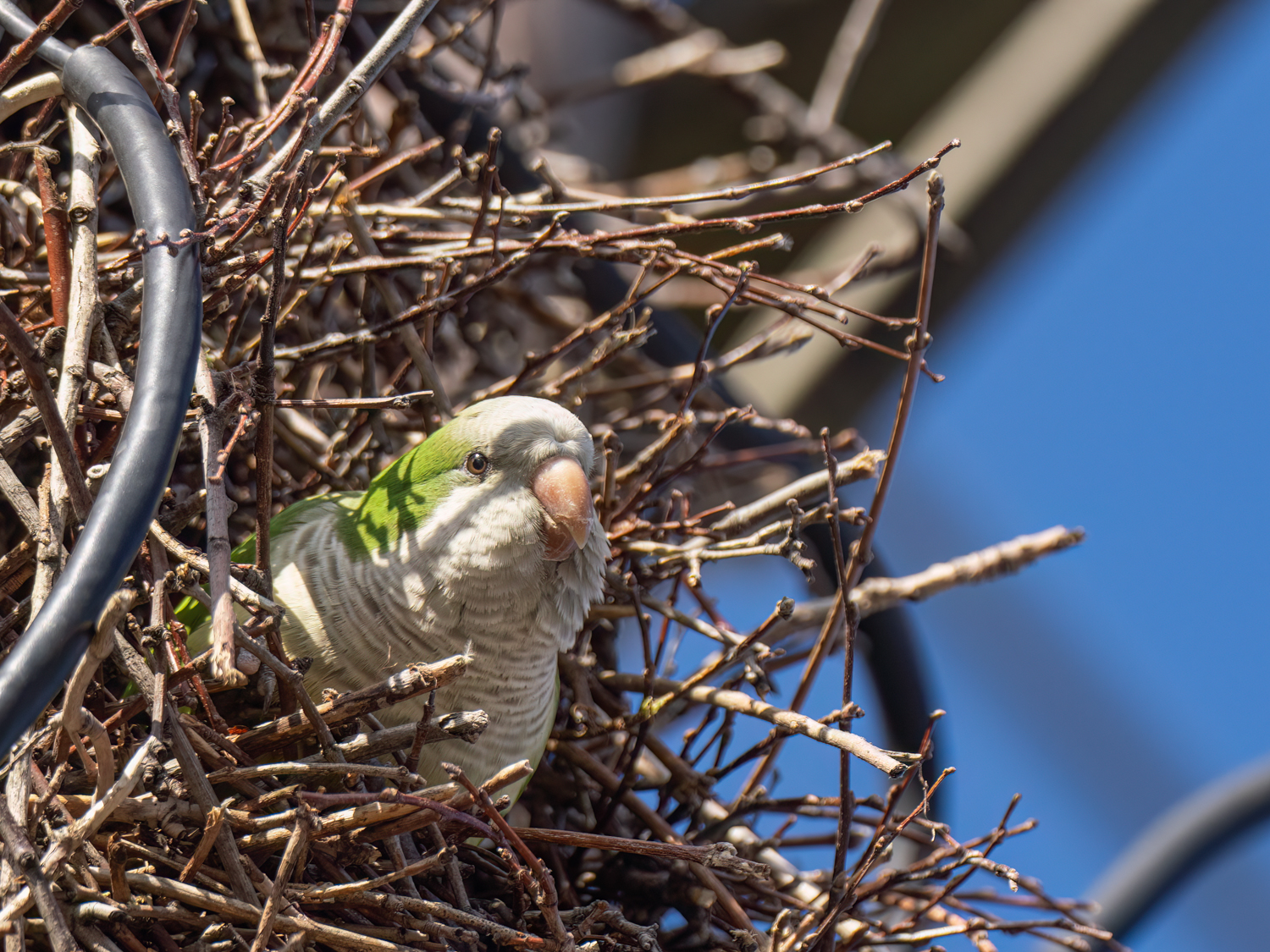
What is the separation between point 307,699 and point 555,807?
62 cm

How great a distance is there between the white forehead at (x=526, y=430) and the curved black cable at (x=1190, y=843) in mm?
1627

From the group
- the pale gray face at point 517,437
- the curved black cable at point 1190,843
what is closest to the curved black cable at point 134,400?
the pale gray face at point 517,437

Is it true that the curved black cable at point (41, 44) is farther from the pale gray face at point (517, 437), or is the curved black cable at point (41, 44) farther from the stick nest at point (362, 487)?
the pale gray face at point (517, 437)

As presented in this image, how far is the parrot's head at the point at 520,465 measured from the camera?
57.1 inches

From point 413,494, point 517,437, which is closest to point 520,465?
point 517,437

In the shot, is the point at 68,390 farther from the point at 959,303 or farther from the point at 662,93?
the point at 662,93

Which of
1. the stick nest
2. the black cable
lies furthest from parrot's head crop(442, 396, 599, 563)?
the black cable

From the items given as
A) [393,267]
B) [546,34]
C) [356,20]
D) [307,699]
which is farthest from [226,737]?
[546,34]

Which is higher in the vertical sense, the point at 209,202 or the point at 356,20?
the point at 356,20

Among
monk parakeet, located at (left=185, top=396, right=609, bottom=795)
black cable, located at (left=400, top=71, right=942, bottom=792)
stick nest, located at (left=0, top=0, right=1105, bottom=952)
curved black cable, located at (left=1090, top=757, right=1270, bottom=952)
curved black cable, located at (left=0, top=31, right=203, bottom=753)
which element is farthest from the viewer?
curved black cable, located at (left=1090, top=757, right=1270, bottom=952)

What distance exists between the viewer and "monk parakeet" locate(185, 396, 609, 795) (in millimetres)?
1394

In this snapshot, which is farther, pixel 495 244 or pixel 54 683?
pixel 495 244

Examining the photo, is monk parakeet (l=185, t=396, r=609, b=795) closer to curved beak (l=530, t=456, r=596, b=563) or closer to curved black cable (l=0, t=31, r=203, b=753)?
curved beak (l=530, t=456, r=596, b=563)

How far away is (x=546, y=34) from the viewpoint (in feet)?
11.5
